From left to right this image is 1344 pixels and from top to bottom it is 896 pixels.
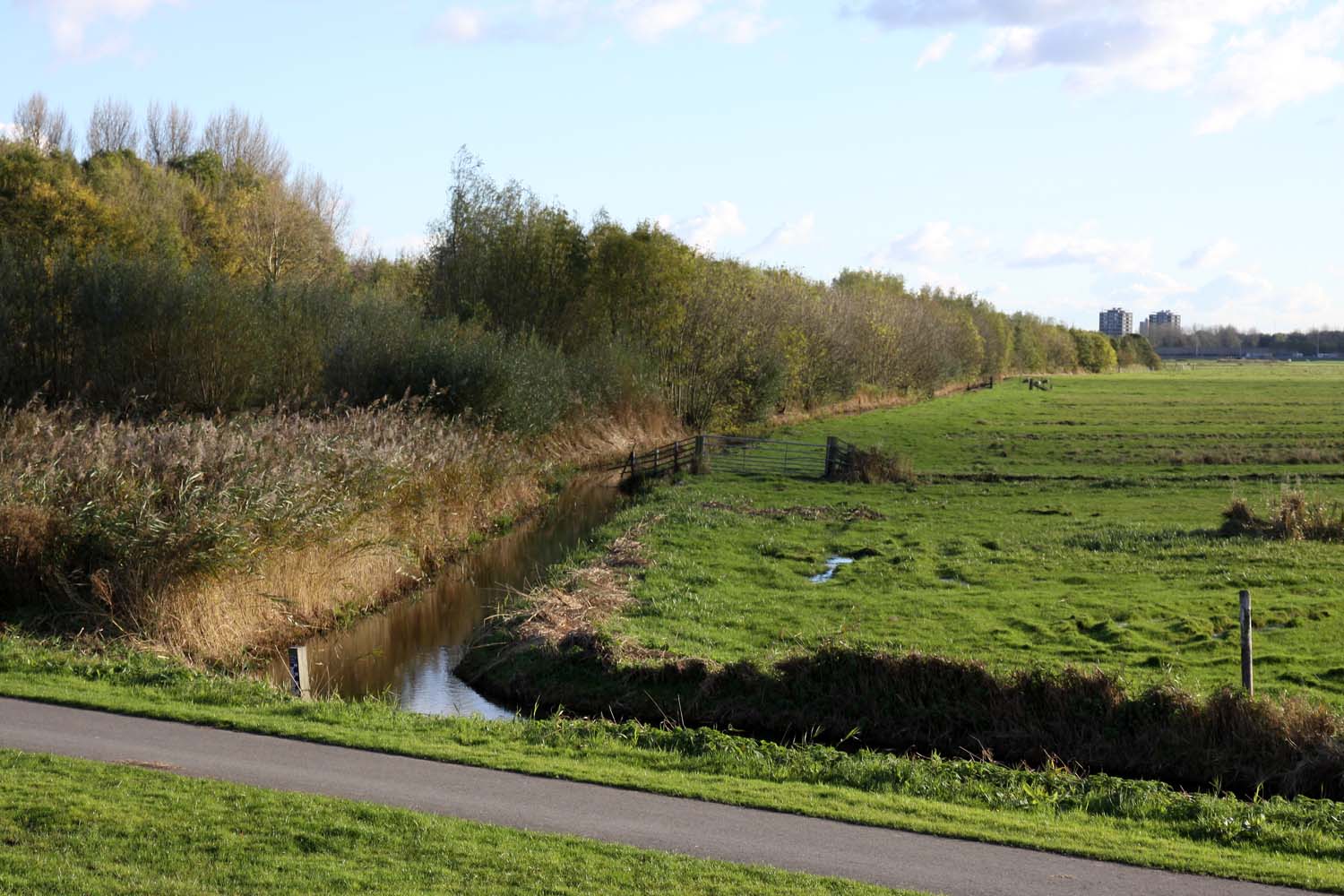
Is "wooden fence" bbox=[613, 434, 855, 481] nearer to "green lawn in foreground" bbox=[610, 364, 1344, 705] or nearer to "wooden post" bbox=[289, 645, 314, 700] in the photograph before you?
"green lawn in foreground" bbox=[610, 364, 1344, 705]

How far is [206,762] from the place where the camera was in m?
11.0

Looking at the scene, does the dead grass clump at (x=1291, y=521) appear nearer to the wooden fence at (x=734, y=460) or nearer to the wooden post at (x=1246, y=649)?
the wooden post at (x=1246, y=649)

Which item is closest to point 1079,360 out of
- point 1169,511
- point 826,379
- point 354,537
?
point 826,379

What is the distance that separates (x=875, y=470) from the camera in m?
39.5

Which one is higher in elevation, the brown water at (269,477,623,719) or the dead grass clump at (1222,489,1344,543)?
the dead grass clump at (1222,489,1344,543)

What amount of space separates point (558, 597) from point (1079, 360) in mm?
191292

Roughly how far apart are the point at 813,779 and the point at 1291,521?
18594mm

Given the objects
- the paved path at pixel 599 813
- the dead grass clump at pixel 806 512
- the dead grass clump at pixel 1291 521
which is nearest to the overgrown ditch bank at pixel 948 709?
the paved path at pixel 599 813

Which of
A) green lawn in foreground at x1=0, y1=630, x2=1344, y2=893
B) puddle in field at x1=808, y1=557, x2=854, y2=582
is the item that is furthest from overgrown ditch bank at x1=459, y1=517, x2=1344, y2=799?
puddle in field at x1=808, y1=557, x2=854, y2=582

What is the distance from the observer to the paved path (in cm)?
880

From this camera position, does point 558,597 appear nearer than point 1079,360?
Yes

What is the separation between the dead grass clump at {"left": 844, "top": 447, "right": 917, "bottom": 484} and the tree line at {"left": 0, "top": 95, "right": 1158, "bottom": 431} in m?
10.5

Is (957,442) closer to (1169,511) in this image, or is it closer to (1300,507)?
(1169,511)

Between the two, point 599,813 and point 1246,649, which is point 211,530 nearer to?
point 599,813
